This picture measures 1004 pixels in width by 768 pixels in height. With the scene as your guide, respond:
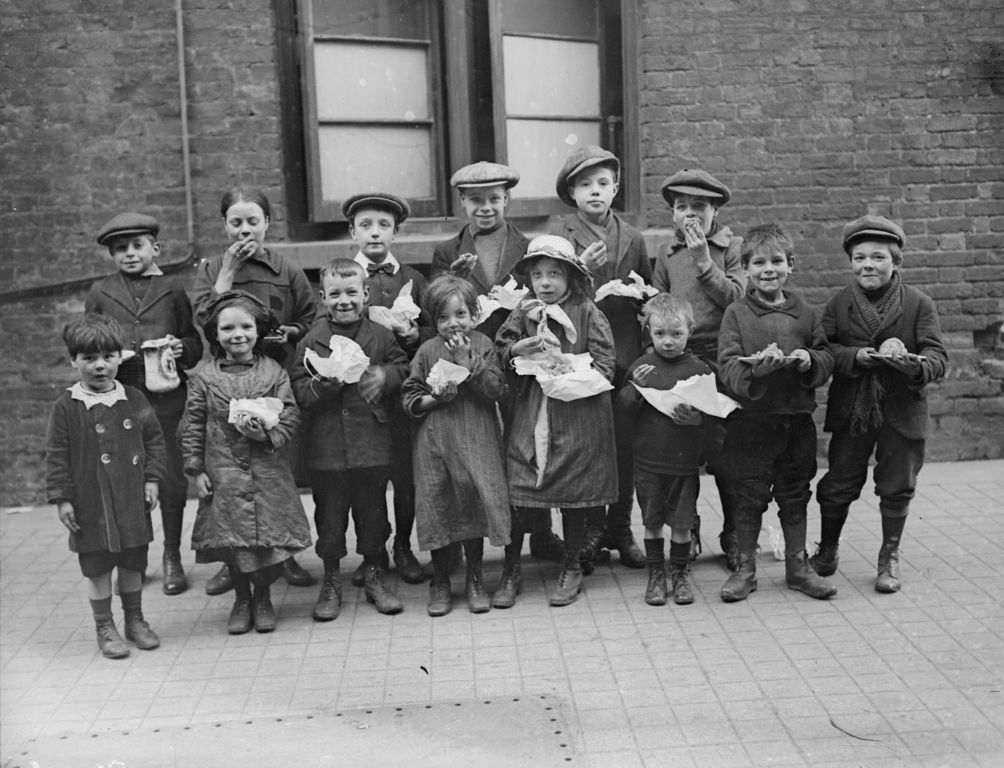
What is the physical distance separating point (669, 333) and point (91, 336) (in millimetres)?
2487

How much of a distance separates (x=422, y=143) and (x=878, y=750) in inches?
196

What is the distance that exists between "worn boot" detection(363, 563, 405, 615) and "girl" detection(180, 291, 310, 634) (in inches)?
18.7

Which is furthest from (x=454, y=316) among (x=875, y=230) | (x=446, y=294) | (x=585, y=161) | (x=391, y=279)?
(x=875, y=230)

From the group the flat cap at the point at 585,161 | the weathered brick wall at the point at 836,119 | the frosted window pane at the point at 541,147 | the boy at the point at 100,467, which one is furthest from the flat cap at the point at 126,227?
the weathered brick wall at the point at 836,119

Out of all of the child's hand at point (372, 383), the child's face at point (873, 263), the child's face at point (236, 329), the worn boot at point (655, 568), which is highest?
the child's face at point (873, 263)

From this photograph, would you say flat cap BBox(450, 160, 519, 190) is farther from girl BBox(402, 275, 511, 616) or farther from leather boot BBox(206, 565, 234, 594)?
leather boot BBox(206, 565, 234, 594)

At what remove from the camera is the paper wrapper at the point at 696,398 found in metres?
5.05

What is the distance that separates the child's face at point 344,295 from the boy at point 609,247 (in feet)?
3.58

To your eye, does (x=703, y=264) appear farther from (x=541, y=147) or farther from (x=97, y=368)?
(x=97, y=368)

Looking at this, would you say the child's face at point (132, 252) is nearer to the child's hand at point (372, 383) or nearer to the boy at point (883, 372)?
the child's hand at point (372, 383)

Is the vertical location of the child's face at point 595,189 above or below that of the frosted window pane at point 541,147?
below

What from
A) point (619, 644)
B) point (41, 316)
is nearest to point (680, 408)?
point (619, 644)

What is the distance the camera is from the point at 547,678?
4484 millimetres

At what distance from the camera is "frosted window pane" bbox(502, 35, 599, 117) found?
7.48m
